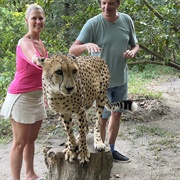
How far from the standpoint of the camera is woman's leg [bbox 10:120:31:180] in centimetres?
279

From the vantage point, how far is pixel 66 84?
2.12 m

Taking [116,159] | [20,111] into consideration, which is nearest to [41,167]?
[116,159]

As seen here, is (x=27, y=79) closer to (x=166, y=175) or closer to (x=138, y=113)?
(x=166, y=175)

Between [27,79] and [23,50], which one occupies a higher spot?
[23,50]

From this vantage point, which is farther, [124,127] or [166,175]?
[124,127]

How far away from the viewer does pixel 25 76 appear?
265cm

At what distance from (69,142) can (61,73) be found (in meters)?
0.82

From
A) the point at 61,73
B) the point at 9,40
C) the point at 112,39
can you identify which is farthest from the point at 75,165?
the point at 9,40

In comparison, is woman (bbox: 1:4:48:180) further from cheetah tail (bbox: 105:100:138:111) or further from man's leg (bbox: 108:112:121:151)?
man's leg (bbox: 108:112:121:151)

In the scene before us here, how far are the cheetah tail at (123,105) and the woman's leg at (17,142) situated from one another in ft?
2.74

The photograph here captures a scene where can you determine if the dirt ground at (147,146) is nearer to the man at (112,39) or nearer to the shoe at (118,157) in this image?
the shoe at (118,157)

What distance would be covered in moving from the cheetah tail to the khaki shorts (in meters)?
0.76

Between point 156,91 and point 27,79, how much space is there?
17.4 ft

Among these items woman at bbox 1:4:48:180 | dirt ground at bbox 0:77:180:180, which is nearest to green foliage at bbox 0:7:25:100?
dirt ground at bbox 0:77:180:180
